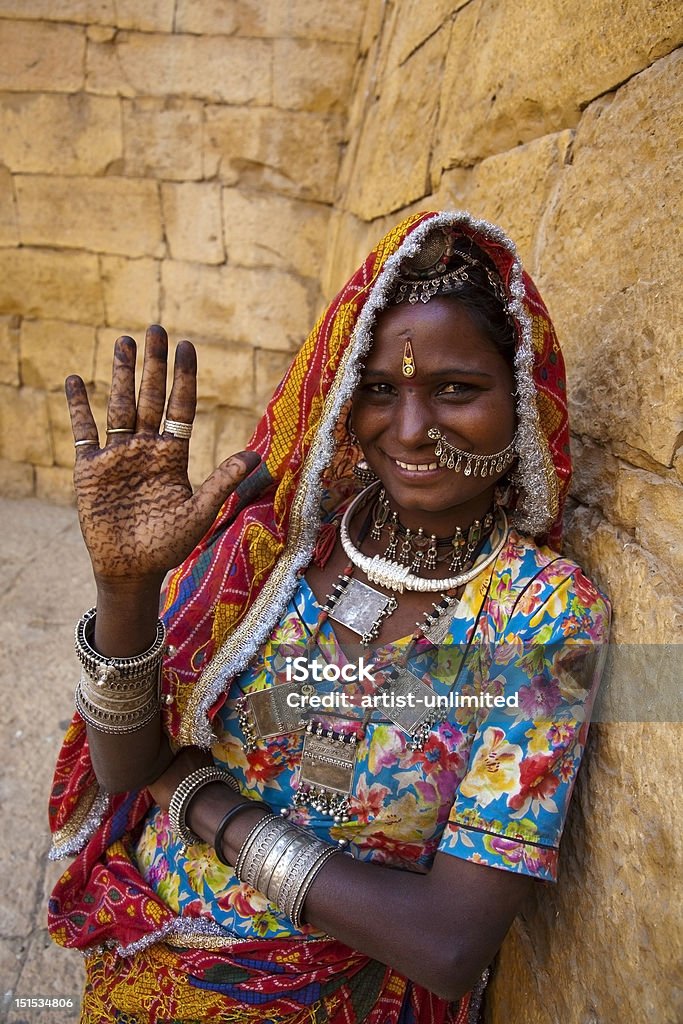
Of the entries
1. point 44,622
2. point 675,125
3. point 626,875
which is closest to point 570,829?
point 626,875

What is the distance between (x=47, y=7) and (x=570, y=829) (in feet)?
16.3

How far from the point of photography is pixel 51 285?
16.1 ft

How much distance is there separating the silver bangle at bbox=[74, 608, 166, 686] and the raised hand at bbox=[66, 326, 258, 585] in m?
0.14

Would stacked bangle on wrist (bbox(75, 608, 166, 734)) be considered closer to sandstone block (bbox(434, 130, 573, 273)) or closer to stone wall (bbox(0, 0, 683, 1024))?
stone wall (bbox(0, 0, 683, 1024))

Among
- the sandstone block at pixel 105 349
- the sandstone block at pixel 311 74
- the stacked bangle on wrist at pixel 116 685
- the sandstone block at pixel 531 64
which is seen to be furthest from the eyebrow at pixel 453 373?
the sandstone block at pixel 105 349

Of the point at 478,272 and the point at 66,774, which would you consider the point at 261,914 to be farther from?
the point at 478,272

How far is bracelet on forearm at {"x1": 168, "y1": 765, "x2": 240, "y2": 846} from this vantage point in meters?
1.49

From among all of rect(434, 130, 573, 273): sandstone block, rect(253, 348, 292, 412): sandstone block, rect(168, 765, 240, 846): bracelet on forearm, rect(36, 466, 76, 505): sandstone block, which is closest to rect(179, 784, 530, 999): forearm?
rect(168, 765, 240, 846): bracelet on forearm

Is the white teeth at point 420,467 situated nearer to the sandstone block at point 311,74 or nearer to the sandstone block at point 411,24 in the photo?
the sandstone block at point 411,24

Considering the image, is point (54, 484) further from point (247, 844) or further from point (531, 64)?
point (247, 844)

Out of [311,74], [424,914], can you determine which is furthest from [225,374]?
[424,914]

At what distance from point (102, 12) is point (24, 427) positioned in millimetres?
2554

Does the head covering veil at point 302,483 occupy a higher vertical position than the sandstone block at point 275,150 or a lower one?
lower

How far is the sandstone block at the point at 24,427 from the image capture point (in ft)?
17.0
